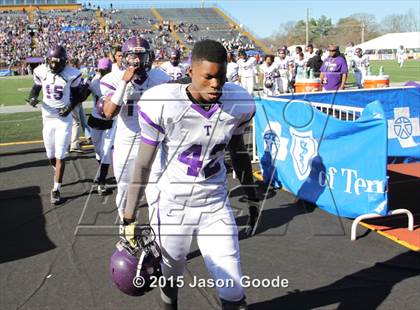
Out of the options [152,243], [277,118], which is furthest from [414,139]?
[152,243]

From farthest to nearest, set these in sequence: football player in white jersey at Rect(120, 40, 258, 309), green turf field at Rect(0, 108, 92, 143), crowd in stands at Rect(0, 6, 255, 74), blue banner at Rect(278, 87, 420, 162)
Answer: crowd in stands at Rect(0, 6, 255, 74)
green turf field at Rect(0, 108, 92, 143)
blue banner at Rect(278, 87, 420, 162)
football player in white jersey at Rect(120, 40, 258, 309)

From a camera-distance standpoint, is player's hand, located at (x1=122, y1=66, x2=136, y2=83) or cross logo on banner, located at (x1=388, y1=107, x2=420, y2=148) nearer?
player's hand, located at (x1=122, y1=66, x2=136, y2=83)

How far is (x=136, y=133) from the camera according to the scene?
4.85m

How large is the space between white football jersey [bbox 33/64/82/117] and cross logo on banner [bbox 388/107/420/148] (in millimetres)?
5271

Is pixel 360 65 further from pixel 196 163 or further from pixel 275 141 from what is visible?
pixel 196 163

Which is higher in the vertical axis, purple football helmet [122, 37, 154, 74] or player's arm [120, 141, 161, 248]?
purple football helmet [122, 37, 154, 74]

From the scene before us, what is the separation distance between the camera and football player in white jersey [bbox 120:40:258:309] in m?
2.82

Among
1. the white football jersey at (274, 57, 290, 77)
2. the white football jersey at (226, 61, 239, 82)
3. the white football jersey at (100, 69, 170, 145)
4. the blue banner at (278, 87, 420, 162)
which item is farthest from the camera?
the white football jersey at (274, 57, 290, 77)

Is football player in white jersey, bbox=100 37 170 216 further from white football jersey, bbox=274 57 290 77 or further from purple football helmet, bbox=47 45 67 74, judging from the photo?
white football jersey, bbox=274 57 290 77

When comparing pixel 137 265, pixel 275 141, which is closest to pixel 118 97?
pixel 137 265

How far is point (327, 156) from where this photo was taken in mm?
6066

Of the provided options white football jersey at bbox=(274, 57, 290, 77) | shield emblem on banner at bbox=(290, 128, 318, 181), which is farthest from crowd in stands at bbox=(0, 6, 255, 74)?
shield emblem on banner at bbox=(290, 128, 318, 181)

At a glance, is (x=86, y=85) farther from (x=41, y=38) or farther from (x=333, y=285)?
(x=41, y=38)

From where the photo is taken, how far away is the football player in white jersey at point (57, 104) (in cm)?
675
